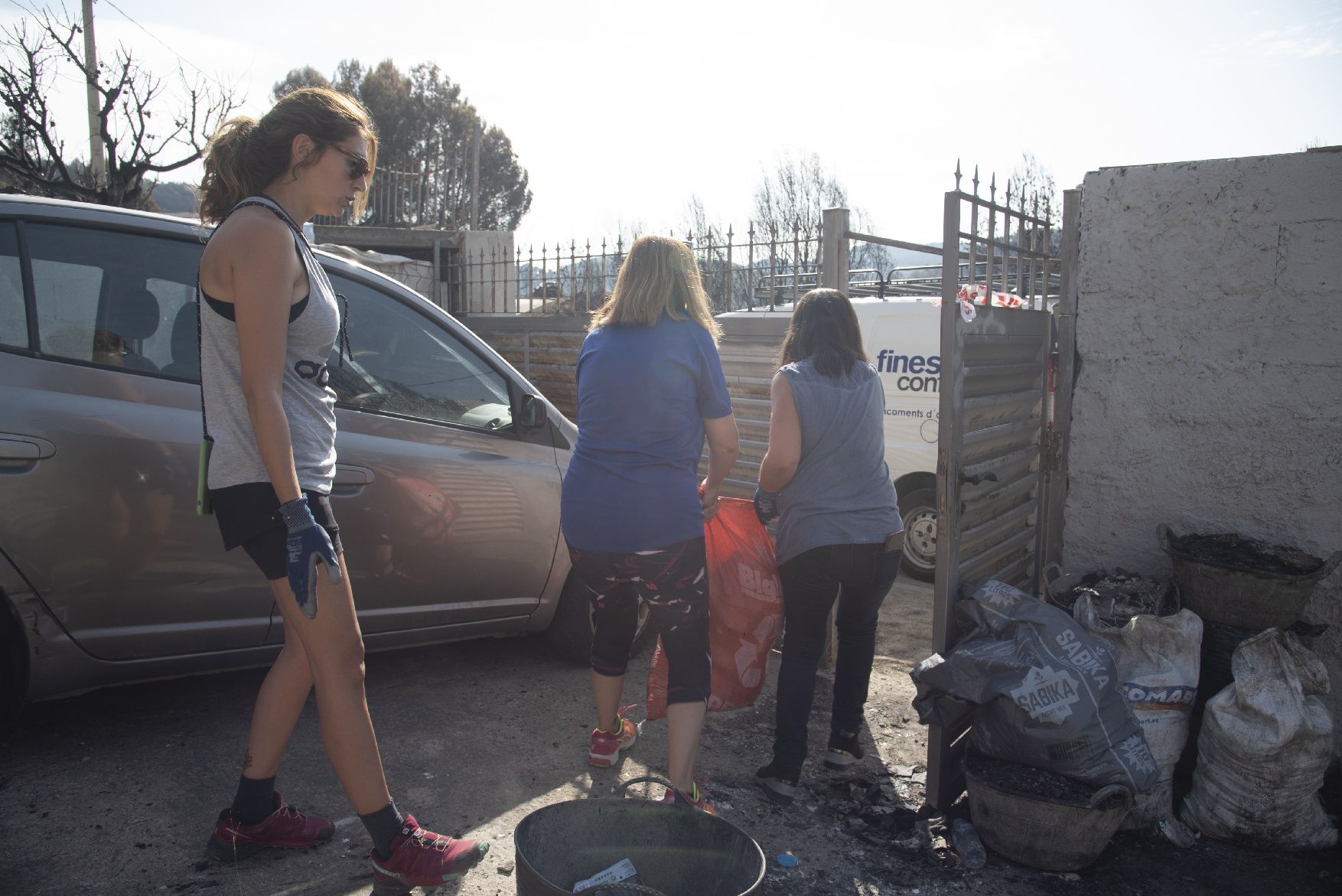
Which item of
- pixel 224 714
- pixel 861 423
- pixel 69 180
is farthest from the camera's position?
pixel 69 180

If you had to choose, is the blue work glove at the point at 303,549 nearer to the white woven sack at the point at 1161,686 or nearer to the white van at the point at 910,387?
the white woven sack at the point at 1161,686

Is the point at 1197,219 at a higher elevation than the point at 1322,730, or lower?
A: higher

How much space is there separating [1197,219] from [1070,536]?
4.60 ft

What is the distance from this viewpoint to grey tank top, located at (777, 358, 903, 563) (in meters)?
3.18

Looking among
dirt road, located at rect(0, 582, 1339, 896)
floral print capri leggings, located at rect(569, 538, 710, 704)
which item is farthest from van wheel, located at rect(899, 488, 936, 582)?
floral print capri leggings, located at rect(569, 538, 710, 704)

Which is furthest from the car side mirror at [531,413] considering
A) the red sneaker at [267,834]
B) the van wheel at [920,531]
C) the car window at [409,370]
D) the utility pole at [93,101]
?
the utility pole at [93,101]

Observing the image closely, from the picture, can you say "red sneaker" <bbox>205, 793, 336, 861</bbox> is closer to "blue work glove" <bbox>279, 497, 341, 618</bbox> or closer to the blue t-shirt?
"blue work glove" <bbox>279, 497, 341, 618</bbox>

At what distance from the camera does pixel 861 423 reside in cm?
323

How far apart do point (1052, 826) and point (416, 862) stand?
186 centimetres

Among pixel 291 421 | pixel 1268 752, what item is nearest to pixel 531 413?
pixel 291 421

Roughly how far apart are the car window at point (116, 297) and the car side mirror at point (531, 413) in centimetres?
126

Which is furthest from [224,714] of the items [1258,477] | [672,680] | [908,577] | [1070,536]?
[908,577]

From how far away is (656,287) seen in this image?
113 inches

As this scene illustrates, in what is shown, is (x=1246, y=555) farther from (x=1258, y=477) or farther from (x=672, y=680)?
(x=672, y=680)
